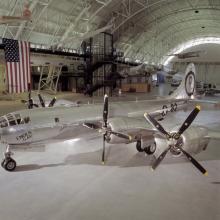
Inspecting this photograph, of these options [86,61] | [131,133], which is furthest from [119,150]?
[86,61]

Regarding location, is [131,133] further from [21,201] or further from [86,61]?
[86,61]

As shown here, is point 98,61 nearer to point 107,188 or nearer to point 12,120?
point 12,120

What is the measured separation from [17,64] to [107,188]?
25261 millimetres

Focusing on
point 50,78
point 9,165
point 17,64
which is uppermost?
point 17,64

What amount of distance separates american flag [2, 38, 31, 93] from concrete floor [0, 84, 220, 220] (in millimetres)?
18458

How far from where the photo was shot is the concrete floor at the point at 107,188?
8656mm

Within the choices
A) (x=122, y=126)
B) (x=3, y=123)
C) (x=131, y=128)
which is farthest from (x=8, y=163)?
(x=131, y=128)

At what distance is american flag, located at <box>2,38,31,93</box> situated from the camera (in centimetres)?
3019

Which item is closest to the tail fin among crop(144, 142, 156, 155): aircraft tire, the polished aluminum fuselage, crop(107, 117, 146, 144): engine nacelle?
the polished aluminum fuselage

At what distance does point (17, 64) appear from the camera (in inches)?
1225

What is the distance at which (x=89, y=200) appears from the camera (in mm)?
9492

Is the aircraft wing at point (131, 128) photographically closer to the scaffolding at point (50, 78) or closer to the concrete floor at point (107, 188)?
the concrete floor at point (107, 188)

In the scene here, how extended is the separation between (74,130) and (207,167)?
7357 millimetres

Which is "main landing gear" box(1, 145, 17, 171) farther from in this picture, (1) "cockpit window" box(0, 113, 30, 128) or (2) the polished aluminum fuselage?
(1) "cockpit window" box(0, 113, 30, 128)
